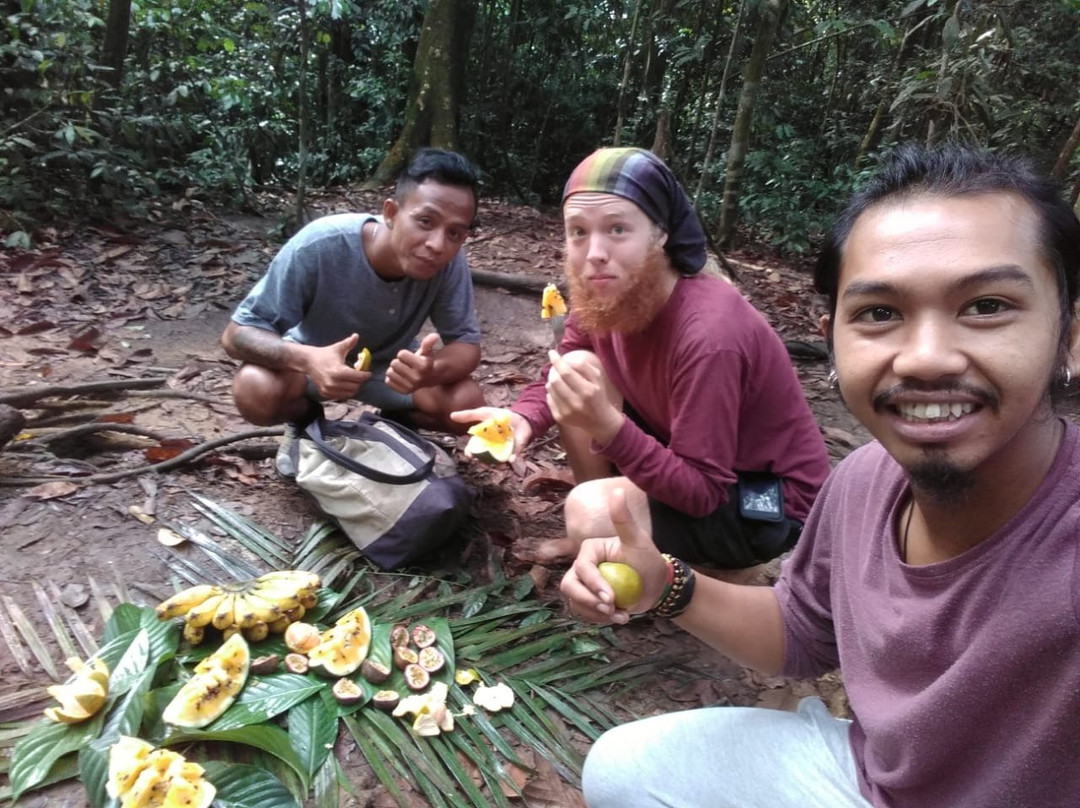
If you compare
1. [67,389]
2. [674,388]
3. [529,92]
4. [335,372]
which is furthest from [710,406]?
[529,92]

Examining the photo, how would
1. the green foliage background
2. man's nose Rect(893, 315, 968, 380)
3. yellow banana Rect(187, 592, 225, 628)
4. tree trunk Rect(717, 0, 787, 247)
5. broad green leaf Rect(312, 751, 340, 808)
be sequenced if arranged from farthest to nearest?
tree trunk Rect(717, 0, 787, 247)
the green foliage background
yellow banana Rect(187, 592, 225, 628)
broad green leaf Rect(312, 751, 340, 808)
man's nose Rect(893, 315, 968, 380)

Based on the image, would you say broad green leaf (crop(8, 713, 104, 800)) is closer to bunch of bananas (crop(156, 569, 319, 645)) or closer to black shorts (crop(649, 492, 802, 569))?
bunch of bananas (crop(156, 569, 319, 645))

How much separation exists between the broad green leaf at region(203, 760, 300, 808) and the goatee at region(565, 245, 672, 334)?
64.8 inches

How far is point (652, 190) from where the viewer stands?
234 cm

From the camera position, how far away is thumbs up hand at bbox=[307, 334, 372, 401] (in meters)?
2.85

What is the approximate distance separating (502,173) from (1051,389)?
1016 cm

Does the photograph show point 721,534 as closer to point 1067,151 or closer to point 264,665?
point 264,665

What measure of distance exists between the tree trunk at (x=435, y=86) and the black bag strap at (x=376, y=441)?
5737 millimetres

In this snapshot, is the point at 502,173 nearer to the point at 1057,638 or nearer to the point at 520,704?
the point at 520,704

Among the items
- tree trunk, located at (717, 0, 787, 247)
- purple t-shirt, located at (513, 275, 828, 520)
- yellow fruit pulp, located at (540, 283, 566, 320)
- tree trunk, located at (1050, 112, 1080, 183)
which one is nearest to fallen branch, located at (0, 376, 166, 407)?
yellow fruit pulp, located at (540, 283, 566, 320)

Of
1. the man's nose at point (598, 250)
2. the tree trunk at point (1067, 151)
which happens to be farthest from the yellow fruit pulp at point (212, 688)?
the tree trunk at point (1067, 151)

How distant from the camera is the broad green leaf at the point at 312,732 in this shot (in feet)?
6.41

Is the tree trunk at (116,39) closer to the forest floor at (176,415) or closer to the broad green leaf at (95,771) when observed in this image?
the forest floor at (176,415)

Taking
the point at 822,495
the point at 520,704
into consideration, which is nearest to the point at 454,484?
the point at 520,704
